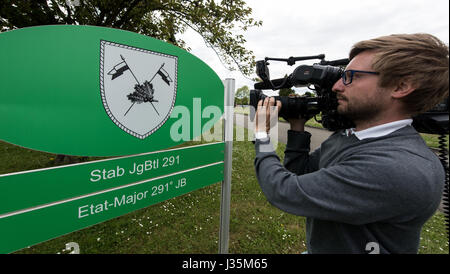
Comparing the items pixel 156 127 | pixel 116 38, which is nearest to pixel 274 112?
pixel 156 127

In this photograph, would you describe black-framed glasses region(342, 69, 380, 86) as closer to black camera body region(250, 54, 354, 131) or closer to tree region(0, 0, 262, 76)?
black camera body region(250, 54, 354, 131)

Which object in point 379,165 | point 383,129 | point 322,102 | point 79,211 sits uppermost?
point 322,102

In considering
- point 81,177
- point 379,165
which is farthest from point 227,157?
point 379,165

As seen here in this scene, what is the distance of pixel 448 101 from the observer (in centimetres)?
101

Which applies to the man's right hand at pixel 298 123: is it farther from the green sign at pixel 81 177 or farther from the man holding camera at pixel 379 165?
the green sign at pixel 81 177

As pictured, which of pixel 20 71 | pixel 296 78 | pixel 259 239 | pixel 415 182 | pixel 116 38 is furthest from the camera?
pixel 259 239

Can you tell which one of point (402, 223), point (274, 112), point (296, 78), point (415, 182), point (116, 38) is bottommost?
point (402, 223)

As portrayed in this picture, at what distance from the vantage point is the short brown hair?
0.96 m

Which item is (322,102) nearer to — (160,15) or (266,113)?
(266,113)

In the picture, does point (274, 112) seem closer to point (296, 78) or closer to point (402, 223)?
point (296, 78)

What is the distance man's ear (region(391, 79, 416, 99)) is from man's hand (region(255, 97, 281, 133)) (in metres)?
0.60

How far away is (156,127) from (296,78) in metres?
1.20

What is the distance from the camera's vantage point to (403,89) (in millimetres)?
1002

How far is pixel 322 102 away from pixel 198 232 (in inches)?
103
